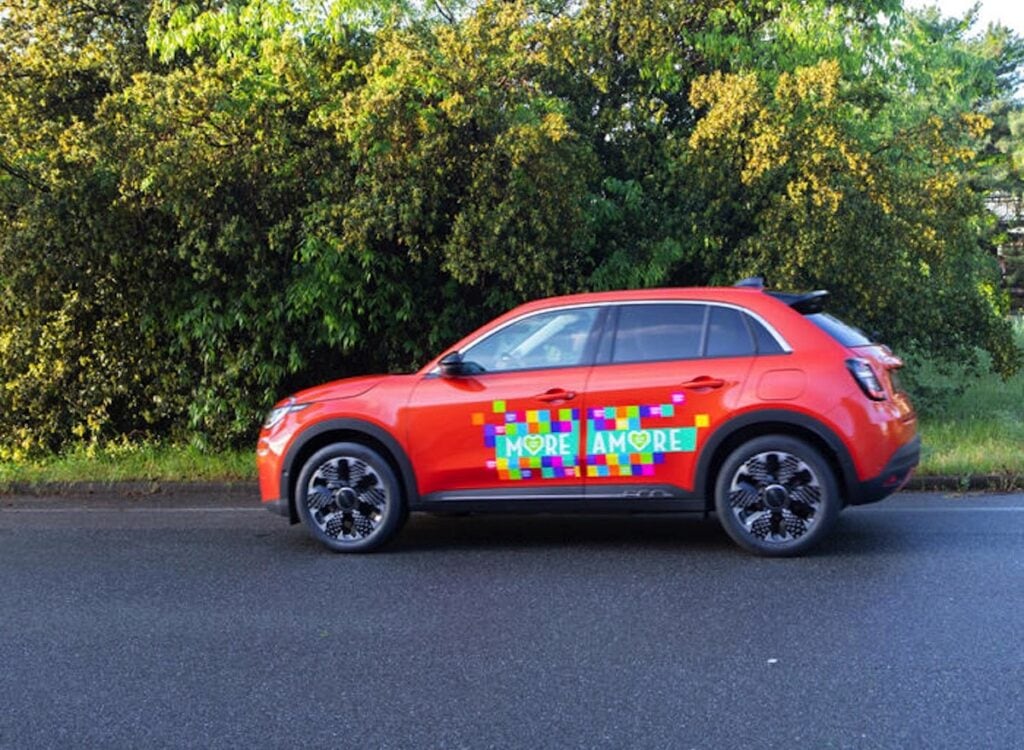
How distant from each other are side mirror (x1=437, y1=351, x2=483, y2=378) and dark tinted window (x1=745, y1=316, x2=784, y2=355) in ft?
5.83

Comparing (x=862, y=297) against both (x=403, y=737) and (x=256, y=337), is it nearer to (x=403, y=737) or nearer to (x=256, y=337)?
(x=256, y=337)

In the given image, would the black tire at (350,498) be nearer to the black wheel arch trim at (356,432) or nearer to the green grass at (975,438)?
the black wheel arch trim at (356,432)

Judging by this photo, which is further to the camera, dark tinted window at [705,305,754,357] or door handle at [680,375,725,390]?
dark tinted window at [705,305,754,357]

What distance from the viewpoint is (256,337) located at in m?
11.3

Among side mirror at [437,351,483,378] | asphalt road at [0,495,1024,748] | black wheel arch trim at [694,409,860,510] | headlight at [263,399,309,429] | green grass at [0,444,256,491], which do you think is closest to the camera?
asphalt road at [0,495,1024,748]

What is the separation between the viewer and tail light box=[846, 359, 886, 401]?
6816 mm

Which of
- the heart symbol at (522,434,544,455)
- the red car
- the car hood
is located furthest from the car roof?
the car hood

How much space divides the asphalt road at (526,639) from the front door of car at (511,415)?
1.70 feet

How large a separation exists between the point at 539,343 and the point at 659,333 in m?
0.79

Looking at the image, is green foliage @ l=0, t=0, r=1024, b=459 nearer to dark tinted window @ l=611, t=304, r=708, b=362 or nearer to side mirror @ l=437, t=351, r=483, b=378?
side mirror @ l=437, t=351, r=483, b=378

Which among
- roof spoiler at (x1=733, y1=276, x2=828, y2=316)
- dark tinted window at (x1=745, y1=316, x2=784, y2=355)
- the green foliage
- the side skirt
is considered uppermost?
the green foliage

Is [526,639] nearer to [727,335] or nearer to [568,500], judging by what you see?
[568,500]

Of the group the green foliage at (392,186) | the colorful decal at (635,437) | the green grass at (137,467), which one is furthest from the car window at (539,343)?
the green grass at (137,467)

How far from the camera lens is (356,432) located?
757cm
